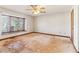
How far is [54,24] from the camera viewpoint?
24.8 ft

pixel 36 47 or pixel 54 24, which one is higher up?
pixel 54 24

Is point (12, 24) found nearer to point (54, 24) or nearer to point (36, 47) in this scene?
point (54, 24)

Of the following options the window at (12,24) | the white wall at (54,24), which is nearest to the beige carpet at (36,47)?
the window at (12,24)

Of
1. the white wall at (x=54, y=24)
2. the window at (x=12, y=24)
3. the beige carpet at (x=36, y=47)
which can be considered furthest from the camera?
the white wall at (x=54, y=24)

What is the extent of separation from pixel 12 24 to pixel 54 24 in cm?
319

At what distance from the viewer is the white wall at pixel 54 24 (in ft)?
22.0

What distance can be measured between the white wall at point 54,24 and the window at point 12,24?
1276 millimetres

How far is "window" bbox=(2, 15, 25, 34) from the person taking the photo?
6.04 metres

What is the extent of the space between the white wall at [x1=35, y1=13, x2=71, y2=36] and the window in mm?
1276

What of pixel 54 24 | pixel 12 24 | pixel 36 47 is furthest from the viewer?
pixel 54 24

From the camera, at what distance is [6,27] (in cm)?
623

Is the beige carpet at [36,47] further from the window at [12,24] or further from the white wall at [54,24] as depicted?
the white wall at [54,24]

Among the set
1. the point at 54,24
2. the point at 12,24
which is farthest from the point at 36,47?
the point at 54,24
